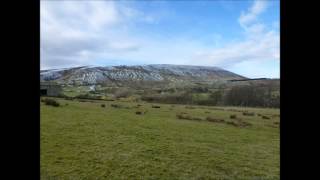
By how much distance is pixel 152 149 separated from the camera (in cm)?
1314

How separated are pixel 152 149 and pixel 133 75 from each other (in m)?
67.7

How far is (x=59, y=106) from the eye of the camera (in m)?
24.3

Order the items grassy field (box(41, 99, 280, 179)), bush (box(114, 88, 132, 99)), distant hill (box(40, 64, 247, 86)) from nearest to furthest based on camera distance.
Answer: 1. grassy field (box(41, 99, 280, 179))
2. bush (box(114, 88, 132, 99))
3. distant hill (box(40, 64, 247, 86))

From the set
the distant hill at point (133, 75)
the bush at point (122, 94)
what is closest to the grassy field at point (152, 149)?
the bush at point (122, 94)

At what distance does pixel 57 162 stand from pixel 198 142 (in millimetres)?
6395

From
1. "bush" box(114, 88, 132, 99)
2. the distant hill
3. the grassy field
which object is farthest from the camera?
the distant hill

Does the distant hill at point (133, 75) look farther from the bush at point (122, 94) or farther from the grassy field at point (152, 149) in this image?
the grassy field at point (152, 149)

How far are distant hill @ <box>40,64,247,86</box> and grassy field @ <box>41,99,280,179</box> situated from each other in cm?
4269

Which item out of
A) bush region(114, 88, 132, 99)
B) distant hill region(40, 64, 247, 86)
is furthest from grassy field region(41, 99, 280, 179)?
distant hill region(40, 64, 247, 86)

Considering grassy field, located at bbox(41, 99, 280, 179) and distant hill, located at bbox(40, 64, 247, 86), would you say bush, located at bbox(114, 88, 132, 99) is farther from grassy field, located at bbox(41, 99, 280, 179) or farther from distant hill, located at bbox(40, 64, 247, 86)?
grassy field, located at bbox(41, 99, 280, 179)

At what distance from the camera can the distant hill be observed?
220ft
